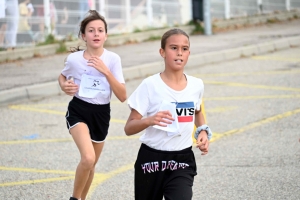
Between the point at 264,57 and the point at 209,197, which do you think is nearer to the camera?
the point at 209,197

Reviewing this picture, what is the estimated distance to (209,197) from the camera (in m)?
6.83

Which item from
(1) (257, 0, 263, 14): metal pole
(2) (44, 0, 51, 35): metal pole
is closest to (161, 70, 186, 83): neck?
(2) (44, 0, 51, 35): metal pole

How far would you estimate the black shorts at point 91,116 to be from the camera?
6172 millimetres

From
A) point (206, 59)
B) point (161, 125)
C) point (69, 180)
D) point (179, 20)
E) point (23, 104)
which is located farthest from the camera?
point (179, 20)

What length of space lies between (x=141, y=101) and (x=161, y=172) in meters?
0.52

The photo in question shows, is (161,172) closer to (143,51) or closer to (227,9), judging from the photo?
(143,51)

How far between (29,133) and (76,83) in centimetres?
375

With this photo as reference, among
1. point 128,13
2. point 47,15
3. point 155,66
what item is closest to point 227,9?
point 128,13

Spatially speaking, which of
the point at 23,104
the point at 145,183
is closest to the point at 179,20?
Result: the point at 23,104

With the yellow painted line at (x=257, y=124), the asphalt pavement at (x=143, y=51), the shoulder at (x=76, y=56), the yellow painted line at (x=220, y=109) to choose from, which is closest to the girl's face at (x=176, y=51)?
the shoulder at (x=76, y=56)

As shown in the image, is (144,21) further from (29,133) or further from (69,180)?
(69,180)

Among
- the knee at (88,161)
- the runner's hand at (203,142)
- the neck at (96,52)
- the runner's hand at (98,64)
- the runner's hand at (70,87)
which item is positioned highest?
the neck at (96,52)

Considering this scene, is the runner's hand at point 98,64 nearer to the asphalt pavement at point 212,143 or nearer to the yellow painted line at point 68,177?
the asphalt pavement at point 212,143

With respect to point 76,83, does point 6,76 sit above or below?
below
